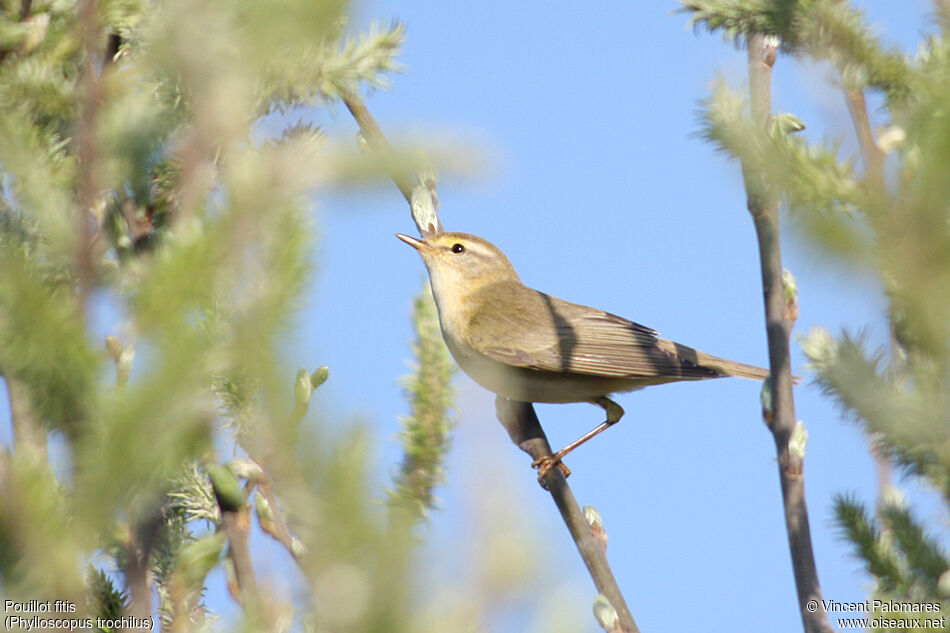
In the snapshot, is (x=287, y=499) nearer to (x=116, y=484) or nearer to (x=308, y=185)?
(x=116, y=484)

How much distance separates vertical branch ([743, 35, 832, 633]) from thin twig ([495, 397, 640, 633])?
41 cm

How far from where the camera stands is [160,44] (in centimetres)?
124

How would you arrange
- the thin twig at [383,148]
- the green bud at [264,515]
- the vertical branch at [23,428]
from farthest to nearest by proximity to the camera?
the thin twig at [383,148]
the green bud at [264,515]
the vertical branch at [23,428]

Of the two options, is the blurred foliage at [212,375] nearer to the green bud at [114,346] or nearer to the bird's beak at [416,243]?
the green bud at [114,346]

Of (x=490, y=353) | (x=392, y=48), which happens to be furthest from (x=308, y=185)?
(x=490, y=353)

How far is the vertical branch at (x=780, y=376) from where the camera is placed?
206cm

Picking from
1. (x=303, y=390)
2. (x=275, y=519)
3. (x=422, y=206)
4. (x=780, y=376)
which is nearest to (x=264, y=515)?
(x=275, y=519)

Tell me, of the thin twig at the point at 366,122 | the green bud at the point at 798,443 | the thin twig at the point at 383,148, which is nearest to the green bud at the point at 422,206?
the thin twig at the point at 383,148

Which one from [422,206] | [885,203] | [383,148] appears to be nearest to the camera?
[885,203]

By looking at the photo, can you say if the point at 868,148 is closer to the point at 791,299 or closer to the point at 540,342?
the point at 791,299

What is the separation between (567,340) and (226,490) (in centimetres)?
388

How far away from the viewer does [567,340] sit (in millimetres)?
5234

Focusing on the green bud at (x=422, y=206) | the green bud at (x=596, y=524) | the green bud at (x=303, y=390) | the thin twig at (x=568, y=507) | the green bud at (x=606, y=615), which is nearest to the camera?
the green bud at (x=303, y=390)

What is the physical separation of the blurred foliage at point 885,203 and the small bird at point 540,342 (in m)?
3.04
